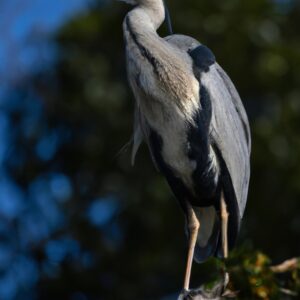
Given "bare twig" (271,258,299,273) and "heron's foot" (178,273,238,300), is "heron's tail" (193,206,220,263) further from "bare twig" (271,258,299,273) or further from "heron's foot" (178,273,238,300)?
"bare twig" (271,258,299,273)

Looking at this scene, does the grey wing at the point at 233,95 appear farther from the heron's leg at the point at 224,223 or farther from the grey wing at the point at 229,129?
the heron's leg at the point at 224,223

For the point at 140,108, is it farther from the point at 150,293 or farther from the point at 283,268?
the point at 150,293

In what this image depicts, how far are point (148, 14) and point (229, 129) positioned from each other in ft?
1.89

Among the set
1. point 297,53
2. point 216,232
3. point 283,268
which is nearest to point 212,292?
point 283,268

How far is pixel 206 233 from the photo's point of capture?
16.1ft

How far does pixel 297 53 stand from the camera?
10.2 metres

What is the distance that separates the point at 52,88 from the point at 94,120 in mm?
709

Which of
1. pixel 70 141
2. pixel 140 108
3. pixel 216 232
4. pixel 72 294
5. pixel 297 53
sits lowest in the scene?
pixel 72 294

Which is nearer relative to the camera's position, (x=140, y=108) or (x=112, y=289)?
(x=140, y=108)

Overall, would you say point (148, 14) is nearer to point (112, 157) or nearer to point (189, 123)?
point (189, 123)

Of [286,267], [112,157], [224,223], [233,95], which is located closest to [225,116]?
[233,95]

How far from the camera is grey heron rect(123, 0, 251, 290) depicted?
460 cm

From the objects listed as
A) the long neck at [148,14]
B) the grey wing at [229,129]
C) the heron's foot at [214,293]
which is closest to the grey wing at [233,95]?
the grey wing at [229,129]

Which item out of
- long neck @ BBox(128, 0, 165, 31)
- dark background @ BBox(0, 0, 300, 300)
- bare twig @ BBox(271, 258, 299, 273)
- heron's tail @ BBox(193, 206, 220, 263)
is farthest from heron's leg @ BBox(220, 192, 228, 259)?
dark background @ BBox(0, 0, 300, 300)
